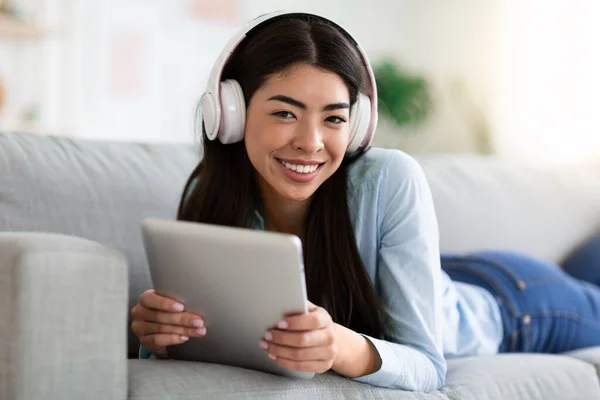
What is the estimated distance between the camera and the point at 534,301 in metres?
1.84

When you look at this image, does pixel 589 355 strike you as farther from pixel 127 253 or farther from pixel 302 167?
pixel 127 253

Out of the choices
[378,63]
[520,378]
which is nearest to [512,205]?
[520,378]

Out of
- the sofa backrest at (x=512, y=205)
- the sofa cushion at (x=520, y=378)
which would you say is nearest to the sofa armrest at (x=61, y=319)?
the sofa cushion at (x=520, y=378)

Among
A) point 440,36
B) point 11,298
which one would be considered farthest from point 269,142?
point 440,36

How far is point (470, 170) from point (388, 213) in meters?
1.00

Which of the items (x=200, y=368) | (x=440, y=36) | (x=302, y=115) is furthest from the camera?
(x=440, y=36)

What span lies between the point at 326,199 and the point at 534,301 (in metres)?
0.69

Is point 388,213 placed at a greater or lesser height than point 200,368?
greater

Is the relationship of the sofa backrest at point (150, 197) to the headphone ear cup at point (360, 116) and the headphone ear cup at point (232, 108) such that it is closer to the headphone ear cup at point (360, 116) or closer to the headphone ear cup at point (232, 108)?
the headphone ear cup at point (232, 108)

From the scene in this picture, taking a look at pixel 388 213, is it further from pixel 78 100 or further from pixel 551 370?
pixel 78 100

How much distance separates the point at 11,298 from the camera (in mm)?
964

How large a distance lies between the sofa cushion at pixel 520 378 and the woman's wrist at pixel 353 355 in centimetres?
18

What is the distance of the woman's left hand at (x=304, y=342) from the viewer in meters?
1.04

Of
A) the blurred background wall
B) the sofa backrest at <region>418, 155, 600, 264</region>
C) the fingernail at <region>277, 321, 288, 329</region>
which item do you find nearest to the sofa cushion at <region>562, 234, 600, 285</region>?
the sofa backrest at <region>418, 155, 600, 264</region>
